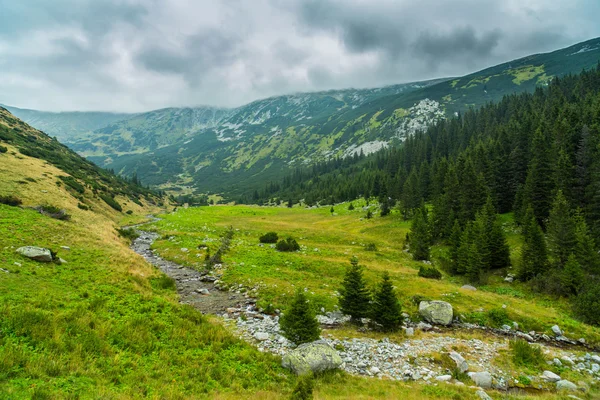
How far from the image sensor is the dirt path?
20922 mm

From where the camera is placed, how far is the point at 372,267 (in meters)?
32.6

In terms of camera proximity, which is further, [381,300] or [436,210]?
[436,210]

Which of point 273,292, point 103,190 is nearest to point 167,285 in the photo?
point 273,292

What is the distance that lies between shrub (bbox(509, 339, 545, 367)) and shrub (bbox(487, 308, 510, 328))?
3984 mm

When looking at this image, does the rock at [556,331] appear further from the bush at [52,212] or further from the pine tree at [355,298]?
the bush at [52,212]

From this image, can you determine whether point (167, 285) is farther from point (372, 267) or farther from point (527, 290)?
point (527, 290)

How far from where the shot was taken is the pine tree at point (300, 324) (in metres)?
15.3

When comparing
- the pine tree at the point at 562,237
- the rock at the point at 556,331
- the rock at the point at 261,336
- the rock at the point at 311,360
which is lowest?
the rock at the point at 556,331

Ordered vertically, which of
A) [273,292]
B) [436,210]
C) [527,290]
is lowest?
[527,290]

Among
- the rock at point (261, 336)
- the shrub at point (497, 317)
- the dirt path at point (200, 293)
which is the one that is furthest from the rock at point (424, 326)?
the dirt path at point (200, 293)

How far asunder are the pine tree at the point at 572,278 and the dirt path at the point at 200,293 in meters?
27.9

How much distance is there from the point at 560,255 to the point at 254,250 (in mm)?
34745

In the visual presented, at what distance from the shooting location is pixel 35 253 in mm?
18516

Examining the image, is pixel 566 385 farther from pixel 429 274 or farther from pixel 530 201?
pixel 530 201
